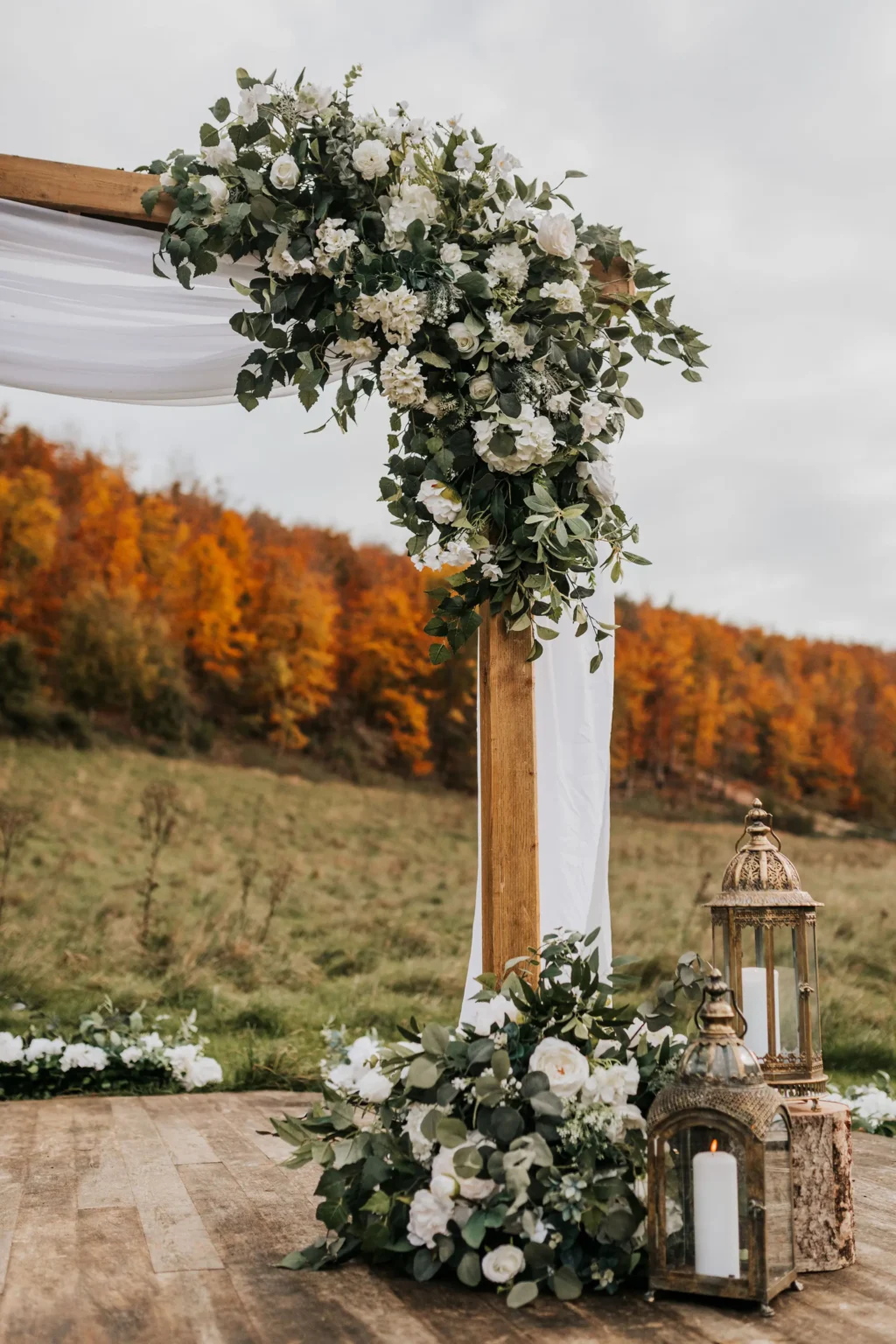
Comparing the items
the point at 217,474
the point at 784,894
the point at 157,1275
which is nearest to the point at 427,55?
the point at 217,474

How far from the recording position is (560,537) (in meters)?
2.59

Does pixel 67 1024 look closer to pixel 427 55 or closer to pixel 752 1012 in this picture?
pixel 752 1012

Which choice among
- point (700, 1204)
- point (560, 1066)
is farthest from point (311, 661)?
point (700, 1204)

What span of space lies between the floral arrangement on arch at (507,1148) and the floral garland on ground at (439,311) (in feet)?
2.82

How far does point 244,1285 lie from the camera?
2.09 metres

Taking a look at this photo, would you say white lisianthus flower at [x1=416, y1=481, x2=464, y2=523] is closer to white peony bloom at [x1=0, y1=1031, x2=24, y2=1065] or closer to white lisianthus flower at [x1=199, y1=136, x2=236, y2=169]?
white lisianthus flower at [x1=199, y1=136, x2=236, y2=169]

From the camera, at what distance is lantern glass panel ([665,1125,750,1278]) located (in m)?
1.97

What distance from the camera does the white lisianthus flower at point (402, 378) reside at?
8.50ft

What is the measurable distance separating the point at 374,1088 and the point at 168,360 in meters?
1.80

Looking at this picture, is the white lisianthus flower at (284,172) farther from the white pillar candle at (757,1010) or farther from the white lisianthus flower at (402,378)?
the white pillar candle at (757,1010)

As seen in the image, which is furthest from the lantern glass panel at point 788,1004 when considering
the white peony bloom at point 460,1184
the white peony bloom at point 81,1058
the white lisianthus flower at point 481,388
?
the white peony bloom at point 81,1058

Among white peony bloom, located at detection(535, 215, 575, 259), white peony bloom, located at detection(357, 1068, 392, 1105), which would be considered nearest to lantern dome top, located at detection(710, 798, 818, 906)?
white peony bloom, located at detection(357, 1068, 392, 1105)

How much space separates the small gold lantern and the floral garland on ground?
1.00 metres

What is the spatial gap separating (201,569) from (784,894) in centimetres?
748
